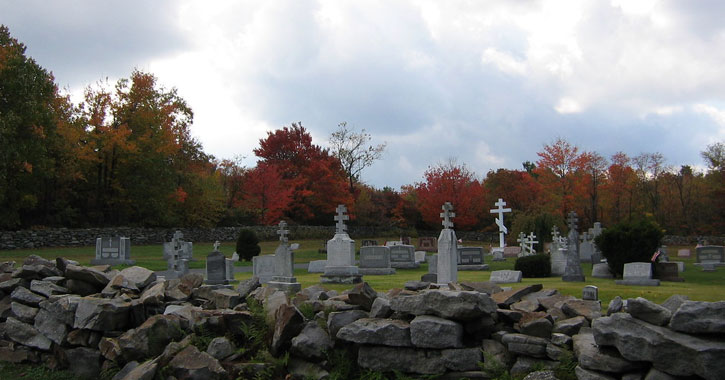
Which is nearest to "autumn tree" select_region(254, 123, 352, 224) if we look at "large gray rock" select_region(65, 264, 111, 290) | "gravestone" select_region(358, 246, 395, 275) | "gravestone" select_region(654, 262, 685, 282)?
"gravestone" select_region(358, 246, 395, 275)

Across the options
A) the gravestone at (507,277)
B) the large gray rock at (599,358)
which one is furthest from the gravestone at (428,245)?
the large gray rock at (599,358)

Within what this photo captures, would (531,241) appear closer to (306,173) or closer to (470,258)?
(470,258)

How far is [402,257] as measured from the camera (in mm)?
25094

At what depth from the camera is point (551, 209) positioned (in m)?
43.8

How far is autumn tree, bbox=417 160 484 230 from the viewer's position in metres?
48.7

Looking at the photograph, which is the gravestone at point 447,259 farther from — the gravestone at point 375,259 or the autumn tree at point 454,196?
the autumn tree at point 454,196

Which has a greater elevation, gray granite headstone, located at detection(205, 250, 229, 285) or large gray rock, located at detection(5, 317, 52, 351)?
gray granite headstone, located at detection(205, 250, 229, 285)

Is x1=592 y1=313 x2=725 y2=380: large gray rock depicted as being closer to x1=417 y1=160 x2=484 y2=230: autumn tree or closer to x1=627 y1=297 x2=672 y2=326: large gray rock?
x1=627 y1=297 x2=672 y2=326: large gray rock

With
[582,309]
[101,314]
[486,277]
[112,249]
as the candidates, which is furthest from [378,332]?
[112,249]

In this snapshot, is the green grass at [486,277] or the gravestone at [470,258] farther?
the gravestone at [470,258]

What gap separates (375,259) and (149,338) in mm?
13226

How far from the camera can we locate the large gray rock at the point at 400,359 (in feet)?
23.9

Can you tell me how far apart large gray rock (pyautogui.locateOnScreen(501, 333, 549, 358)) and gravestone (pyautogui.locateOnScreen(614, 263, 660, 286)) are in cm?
918

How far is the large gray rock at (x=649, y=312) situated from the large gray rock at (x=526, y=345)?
45.6 inches
